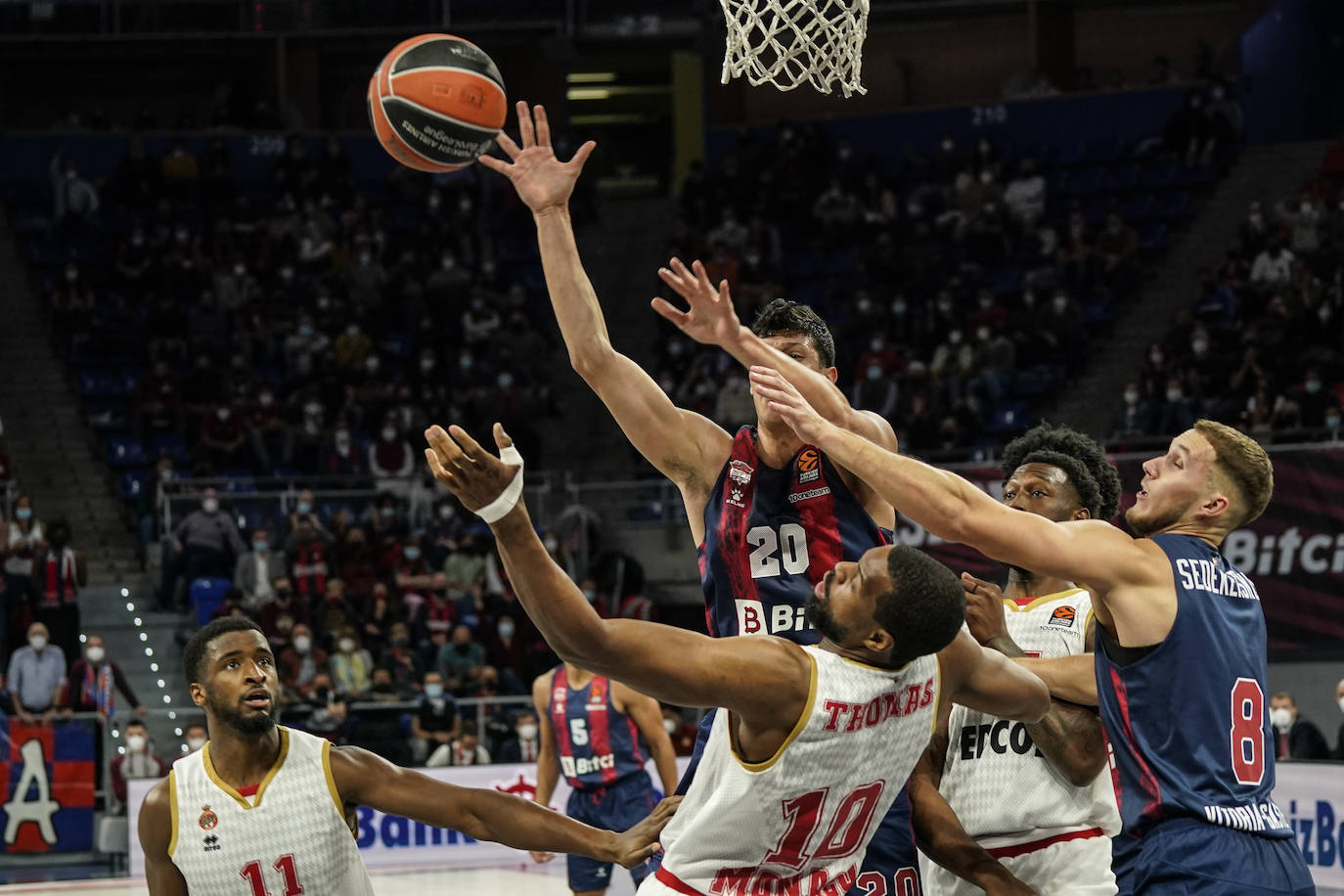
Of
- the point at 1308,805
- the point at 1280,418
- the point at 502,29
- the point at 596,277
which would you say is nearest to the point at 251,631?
the point at 1308,805

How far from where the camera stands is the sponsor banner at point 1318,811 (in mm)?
11312

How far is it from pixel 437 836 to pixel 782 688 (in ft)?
38.2

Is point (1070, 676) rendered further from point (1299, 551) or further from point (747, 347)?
point (1299, 551)

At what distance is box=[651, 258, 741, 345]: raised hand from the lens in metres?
5.13

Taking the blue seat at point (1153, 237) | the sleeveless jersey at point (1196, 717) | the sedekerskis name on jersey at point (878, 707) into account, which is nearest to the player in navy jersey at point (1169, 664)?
the sleeveless jersey at point (1196, 717)

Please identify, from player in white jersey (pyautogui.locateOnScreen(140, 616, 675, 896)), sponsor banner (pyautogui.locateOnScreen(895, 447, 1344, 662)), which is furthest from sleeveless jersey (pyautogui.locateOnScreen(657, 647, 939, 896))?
sponsor banner (pyautogui.locateOnScreen(895, 447, 1344, 662))

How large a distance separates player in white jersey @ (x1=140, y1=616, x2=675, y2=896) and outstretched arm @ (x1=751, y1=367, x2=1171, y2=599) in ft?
4.72

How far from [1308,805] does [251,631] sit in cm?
859

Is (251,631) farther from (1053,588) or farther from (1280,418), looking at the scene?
(1280,418)

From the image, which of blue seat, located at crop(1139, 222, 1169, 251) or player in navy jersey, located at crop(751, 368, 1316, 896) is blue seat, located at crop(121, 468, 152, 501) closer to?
blue seat, located at crop(1139, 222, 1169, 251)

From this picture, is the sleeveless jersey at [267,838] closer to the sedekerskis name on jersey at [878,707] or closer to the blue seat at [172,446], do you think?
the sedekerskis name on jersey at [878,707]

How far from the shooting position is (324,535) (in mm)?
17312

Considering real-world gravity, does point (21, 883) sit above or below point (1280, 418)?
below

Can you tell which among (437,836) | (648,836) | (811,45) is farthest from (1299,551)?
(648,836)
